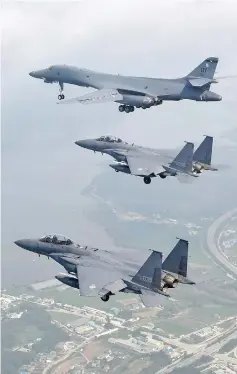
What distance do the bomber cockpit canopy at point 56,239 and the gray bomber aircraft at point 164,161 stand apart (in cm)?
292

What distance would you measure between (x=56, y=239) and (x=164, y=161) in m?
4.23

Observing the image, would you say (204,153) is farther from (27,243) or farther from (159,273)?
(27,243)

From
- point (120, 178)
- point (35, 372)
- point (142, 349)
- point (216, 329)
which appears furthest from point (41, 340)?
point (120, 178)

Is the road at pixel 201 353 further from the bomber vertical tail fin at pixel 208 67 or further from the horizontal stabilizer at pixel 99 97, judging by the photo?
the bomber vertical tail fin at pixel 208 67

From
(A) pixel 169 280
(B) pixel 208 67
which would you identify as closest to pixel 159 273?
(A) pixel 169 280

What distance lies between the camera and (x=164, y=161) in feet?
80.8

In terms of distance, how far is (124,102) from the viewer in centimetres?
2670

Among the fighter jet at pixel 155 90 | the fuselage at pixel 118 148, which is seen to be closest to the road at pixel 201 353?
the fuselage at pixel 118 148

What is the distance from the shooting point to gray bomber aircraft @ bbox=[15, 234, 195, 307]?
21.0 metres

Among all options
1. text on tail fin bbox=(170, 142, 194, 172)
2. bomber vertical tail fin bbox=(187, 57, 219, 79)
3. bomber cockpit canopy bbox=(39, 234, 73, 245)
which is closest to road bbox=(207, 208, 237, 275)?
bomber vertical tail fin bbox=(187, 57, 219, 79)

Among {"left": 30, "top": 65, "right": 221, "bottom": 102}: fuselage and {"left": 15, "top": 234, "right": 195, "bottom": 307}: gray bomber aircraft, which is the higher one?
{"left": 30, "top": 65, "right": 221, "bottom": 102}: fuselage

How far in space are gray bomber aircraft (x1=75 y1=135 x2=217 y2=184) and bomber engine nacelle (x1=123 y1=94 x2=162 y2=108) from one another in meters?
1.47

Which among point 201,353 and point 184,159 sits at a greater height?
point 184,159

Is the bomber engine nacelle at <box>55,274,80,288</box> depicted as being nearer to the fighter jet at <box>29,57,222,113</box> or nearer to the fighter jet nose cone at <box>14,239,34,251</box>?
the fighter jet nose cone at <box>14,239,34,251</box>
